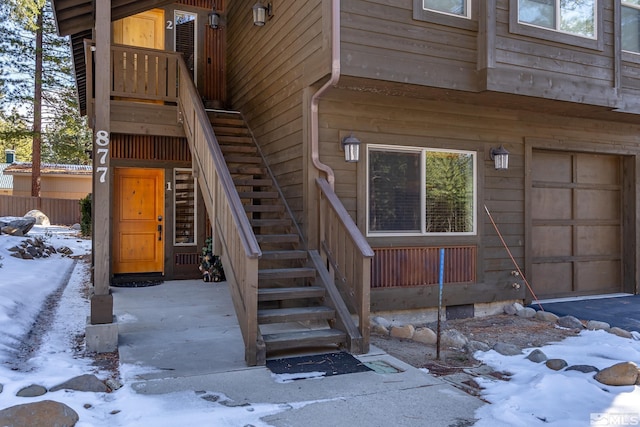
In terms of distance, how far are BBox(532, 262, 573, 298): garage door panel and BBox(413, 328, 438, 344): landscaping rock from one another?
8.88 ft

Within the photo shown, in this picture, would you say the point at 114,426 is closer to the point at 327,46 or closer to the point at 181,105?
the point at 327,46

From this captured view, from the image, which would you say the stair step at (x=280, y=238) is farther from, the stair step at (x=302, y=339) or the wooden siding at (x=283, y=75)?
the stair step at (x=302, y=339)

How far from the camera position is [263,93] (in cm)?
698

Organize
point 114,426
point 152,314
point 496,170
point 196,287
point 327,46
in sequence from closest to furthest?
point 114,426
point 327,46
point 152,314
point 496,170
point 196,287

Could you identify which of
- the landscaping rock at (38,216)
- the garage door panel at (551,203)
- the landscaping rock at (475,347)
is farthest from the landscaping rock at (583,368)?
the landscaping rock at (38,216)

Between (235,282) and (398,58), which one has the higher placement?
(398,58)

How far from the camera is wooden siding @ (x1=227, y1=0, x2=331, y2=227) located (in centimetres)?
529

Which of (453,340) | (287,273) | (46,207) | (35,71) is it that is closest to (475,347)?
(453,340)

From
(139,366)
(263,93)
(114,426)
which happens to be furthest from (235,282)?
(263,93)

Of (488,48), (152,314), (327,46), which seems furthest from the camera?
(152,314)

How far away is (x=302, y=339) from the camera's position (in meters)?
4.37

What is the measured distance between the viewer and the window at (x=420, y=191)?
582 cm

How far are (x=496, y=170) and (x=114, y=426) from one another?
536 centimetres

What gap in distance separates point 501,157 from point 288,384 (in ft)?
13.8
